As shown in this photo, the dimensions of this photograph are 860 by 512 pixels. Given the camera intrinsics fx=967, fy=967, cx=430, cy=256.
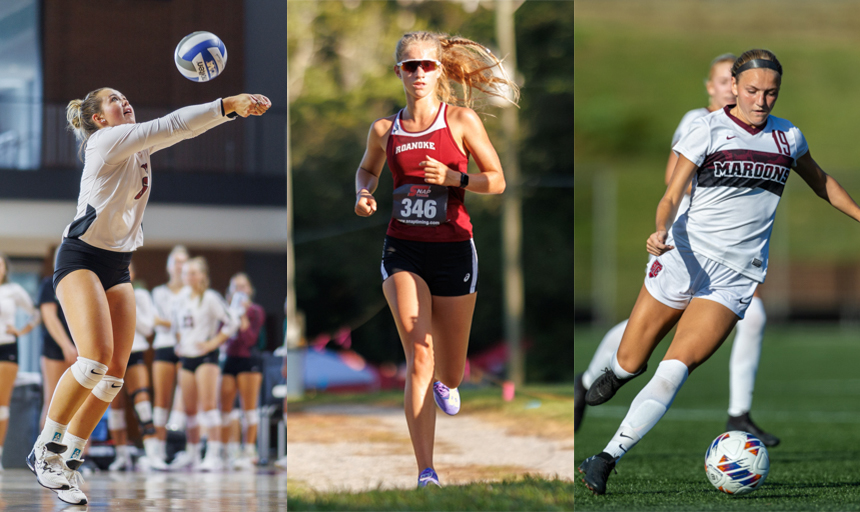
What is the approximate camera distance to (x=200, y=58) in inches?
203

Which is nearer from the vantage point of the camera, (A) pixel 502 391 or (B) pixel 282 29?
(B) pixel 282 29

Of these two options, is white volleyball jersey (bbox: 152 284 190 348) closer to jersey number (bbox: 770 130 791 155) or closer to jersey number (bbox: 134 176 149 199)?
jersey number (bbox: 134 176 149 199)

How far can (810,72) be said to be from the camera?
4853cm

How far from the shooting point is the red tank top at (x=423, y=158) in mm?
4910

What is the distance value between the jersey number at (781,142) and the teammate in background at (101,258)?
253 cm

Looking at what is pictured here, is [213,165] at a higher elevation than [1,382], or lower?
higher

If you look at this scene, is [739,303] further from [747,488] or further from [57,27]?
[57,27]

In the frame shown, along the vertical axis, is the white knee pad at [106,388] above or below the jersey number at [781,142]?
below

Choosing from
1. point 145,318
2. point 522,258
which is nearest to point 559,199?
point 522,258

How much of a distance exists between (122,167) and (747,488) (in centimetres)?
356

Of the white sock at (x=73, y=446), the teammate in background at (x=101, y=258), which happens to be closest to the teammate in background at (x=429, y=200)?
the teammate in background at (x=101, y=258)

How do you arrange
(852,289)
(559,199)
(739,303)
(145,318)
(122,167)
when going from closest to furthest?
1. (739,303)
2. (122,167)
3. (145,318)
4. (559,199)
5. (852,289)

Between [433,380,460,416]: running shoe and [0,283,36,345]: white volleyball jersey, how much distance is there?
3.45 meters

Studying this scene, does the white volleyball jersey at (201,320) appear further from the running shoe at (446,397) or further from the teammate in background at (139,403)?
the running shoe at (446,397)
